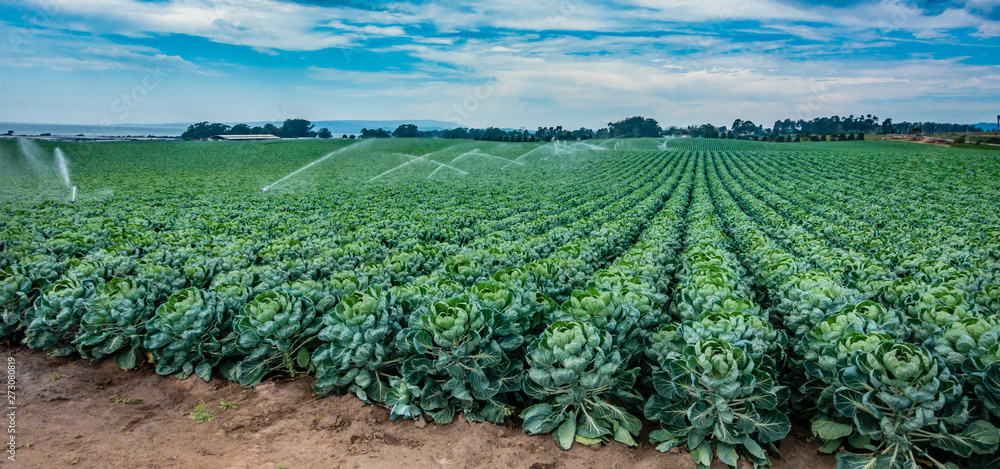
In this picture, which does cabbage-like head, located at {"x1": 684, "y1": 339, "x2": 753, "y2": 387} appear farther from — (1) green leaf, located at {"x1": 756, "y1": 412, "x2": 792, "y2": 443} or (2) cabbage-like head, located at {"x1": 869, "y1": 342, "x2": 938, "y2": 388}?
(2) cabbage-like head, located at {"x1": 869, "y1": 342, "x2": 938, "y2": 388}

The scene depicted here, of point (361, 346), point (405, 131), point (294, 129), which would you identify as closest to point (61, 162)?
point (294, 129)

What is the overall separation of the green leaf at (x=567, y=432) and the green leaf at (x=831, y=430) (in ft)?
6.38

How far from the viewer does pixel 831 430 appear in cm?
393

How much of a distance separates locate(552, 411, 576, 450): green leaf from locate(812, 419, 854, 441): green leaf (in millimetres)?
1944

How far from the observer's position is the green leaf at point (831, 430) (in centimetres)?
387

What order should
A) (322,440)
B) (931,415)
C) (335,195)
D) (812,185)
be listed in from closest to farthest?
1. (931,415)
2. (322,440)
3. (335,195)
4. (812,185)

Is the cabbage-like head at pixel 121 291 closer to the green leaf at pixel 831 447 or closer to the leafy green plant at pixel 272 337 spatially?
the leafy green plant at pixel 272 337

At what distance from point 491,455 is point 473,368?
0.73 m

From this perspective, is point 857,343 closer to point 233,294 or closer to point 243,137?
point 233,294

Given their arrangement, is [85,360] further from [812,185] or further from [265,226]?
[812,185]

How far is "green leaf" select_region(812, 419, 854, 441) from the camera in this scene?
12.7ft

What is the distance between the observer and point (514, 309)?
4742 millimetres

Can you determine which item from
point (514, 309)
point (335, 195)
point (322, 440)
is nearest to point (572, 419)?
point (514, 309)

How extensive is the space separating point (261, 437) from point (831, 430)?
15.8ft
